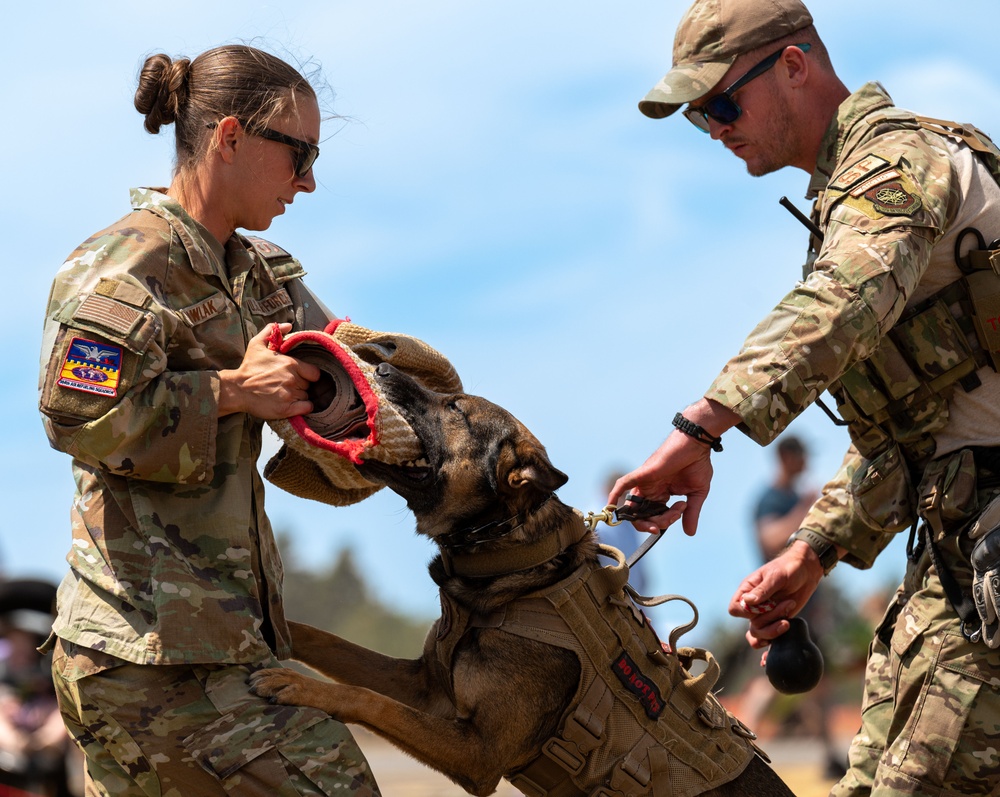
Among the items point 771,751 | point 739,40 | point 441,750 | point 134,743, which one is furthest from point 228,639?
point 771,751

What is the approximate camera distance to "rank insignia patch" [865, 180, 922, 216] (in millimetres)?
3799

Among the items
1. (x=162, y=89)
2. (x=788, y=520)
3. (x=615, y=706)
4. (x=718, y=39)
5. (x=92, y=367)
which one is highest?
(x=788, y=520)

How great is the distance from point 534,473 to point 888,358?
1.33 meters

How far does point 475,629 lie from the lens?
441 centimetres

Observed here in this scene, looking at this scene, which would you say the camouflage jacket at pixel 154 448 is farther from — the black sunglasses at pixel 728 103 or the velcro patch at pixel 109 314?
the black sunglasses at pixel 728 103

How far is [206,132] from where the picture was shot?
12.7ft

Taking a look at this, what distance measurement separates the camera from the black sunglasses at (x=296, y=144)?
3.85 m

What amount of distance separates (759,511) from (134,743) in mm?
7683

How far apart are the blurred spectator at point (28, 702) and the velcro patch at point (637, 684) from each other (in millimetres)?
5807

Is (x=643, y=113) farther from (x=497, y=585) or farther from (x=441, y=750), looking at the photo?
(x=441, y=750)

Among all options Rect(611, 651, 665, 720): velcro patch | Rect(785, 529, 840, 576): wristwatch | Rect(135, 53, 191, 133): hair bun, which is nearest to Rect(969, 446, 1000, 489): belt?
Rect(785, 529, 840, 576): wristwatch

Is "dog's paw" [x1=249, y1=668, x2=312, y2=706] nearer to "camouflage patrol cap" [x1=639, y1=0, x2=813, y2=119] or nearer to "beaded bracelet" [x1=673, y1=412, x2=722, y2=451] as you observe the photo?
"beaded bracelet" [x1=673, y1=412, x2=722, y2=451]

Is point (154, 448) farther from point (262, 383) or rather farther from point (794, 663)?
point (794, 663)

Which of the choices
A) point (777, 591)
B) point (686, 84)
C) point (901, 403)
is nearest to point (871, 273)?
point (901, 403)
